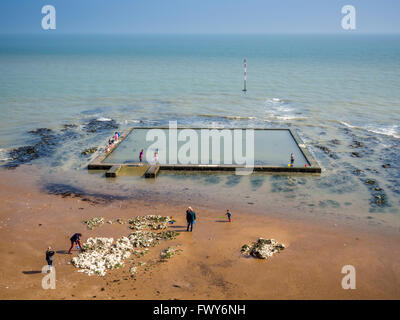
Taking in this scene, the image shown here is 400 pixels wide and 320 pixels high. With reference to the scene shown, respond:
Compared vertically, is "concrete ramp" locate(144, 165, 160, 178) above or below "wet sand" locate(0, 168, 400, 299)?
above

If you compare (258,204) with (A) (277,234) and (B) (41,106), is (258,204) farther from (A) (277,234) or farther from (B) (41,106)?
(B) (41,106)

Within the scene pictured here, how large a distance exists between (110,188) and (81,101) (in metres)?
37.6

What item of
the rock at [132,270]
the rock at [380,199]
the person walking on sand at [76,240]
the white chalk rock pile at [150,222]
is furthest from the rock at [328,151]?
the person walking on sand at [76,240]

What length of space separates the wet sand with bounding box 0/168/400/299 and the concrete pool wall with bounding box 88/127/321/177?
208 inches

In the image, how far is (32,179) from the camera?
2503 cm

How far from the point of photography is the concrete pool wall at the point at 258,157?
2538cm

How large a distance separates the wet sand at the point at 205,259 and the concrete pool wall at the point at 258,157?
527cm

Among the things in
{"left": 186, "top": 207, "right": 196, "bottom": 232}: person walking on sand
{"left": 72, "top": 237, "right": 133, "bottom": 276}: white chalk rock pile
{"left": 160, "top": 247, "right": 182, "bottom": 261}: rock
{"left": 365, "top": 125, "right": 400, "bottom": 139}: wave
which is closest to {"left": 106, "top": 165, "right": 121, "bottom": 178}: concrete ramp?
{"left": 72, "top": 237, "right": 133, "bottom": 276}: white chalk rock pile

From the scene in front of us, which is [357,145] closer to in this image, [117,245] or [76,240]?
[117,245]

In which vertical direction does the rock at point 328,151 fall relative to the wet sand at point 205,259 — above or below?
above

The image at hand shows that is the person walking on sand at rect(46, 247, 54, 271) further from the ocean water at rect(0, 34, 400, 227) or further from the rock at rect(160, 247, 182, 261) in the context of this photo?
the ocean water at rect(0, 34, 400, 227)

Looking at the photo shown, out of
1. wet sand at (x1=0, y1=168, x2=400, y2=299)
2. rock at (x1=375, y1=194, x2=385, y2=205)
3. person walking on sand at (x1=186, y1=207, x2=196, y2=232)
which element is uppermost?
person walking on sand at (x1=186, y1=207, x2=196, y2=232)

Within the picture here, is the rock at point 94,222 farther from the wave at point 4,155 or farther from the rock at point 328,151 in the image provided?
the rock at point 328,151

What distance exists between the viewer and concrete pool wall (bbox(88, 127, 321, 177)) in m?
25.4
